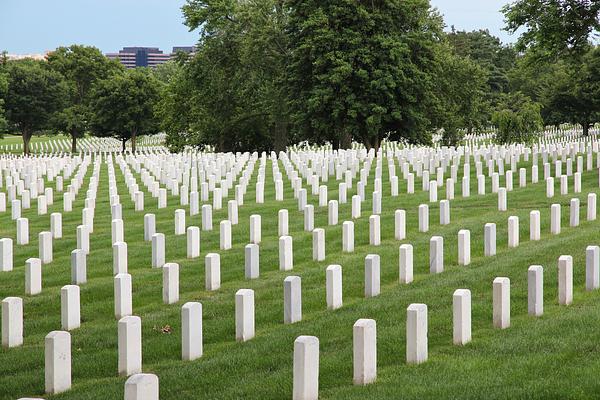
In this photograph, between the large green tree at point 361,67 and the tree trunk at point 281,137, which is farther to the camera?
the tree trunk at point 281,137

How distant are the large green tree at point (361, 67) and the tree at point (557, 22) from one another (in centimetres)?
1221

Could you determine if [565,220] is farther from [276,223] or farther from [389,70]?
Result: [389,70]

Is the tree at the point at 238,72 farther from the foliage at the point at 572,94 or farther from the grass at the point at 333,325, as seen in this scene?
the grass at the point at 333,325

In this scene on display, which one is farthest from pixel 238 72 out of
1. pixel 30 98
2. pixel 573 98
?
pixel 30 98

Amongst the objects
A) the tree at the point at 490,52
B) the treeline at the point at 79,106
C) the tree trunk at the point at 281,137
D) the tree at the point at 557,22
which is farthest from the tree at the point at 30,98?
the tree at the point at 557,22

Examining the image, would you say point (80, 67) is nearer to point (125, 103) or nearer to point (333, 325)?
point (125, 103)

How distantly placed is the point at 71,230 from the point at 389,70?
25775 millimetres

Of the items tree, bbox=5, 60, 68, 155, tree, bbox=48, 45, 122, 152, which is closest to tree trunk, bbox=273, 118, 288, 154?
tree, bbox=5, 60, 68, 155

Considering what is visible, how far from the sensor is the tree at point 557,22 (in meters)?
29.3

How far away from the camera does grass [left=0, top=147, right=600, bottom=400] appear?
7.54 meters

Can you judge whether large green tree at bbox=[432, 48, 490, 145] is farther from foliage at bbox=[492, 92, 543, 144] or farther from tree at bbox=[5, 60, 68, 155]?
tree at bbox=[5, 60, 68, 155]

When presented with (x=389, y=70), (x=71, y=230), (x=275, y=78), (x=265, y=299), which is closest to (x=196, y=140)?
(x=275, y=78)

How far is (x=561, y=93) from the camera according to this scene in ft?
232

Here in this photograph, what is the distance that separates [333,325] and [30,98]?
71.8 m
